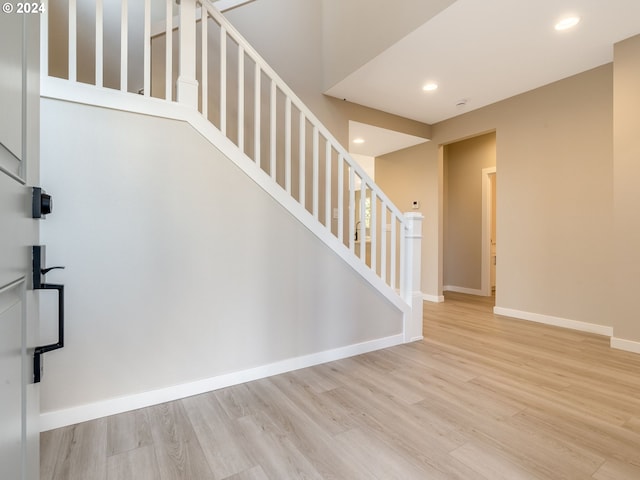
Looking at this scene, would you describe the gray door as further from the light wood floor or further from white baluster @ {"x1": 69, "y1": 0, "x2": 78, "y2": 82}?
white baluster @ {"x1": 69, "y1": 0, "x2": 78, "y2": 82}

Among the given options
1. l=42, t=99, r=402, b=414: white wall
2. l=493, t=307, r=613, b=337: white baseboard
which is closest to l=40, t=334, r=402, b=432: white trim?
l=42, t=99, r=402, b=414: white wall

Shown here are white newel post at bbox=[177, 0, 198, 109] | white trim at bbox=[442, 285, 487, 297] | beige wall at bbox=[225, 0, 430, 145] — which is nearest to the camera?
white newel post at bbox=[177, 0, 198, 109]

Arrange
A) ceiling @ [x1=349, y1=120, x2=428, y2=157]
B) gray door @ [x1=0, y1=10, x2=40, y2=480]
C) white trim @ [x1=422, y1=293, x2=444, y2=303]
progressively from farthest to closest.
Result: white trim @ [x1=422, y1=293, x2=444, y2=303]
ceiling @ [x1=349, y1=120, x2=428, y2=157]
gray door @ [x1=0, y1=10, x2=40, y2=480]

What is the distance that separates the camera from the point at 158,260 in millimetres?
1879

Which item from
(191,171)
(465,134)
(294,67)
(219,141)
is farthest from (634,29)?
(191,171)

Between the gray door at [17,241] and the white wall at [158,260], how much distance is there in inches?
41.7

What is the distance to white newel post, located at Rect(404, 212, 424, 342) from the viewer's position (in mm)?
2953

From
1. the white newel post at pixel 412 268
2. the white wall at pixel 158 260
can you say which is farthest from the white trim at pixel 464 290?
the white wall at pixel 158 260

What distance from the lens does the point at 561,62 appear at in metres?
3.11

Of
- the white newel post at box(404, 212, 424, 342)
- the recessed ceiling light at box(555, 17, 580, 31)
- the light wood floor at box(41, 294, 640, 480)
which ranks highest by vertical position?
the recessed ceiling light at box(555, 17, 580, 31)

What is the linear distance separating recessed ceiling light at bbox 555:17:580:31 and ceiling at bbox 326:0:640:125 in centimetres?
5

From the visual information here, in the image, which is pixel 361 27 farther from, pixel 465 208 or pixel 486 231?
pixel 486 231

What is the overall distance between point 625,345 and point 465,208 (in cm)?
322

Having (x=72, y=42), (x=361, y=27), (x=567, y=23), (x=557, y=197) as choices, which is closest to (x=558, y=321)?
(x=557, y=197)
